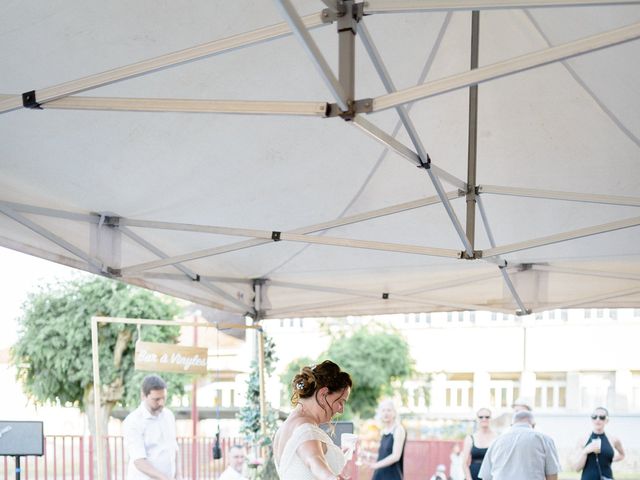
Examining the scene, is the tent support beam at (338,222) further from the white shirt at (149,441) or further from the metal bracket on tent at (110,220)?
the white shirt at (149,441)

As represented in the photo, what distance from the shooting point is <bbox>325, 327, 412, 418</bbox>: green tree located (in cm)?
2339

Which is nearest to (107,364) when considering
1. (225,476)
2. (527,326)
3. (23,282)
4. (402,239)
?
(23,282)

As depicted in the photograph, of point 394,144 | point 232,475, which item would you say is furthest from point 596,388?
point 394,144

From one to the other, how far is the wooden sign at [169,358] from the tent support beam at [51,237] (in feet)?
4.28

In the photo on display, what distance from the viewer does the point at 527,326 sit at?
1041 inches

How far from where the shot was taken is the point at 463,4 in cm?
229

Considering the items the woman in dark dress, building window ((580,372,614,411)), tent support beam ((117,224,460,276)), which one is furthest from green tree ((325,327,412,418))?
tent support beam ((117,224,460,276))

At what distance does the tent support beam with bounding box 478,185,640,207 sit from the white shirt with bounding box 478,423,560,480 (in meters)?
1.71

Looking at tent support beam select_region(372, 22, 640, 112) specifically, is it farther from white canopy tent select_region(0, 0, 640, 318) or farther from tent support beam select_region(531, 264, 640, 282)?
tent support beam select_region(531, 264, 640, 282)

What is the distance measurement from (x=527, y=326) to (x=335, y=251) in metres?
22.3

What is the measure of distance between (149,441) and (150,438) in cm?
2

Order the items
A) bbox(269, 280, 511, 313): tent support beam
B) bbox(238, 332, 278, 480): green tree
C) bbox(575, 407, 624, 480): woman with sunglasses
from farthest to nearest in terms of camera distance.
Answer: bbox(575, 407, 624, 480): woman with sunglasses, bbox(238, 332, 278, 480): green tree, bbox(269, 280, 511, 313): tent support beam

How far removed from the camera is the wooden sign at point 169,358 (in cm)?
562

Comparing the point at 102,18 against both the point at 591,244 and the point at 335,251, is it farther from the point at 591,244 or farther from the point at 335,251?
the point at 591,244
